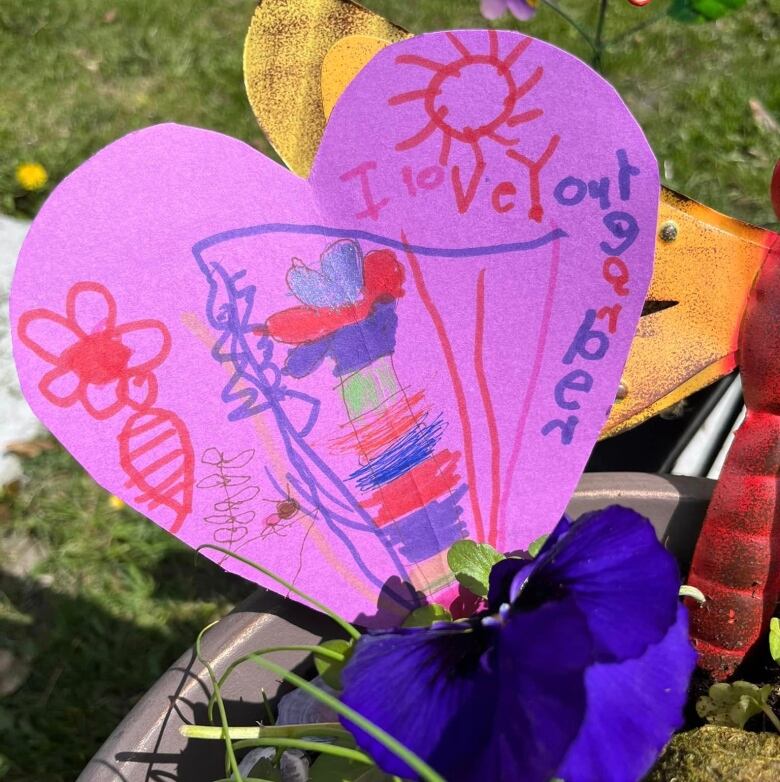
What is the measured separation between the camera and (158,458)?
1.69 ft

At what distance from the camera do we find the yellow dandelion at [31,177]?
1526 millimetres

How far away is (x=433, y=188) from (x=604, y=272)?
0.12 m

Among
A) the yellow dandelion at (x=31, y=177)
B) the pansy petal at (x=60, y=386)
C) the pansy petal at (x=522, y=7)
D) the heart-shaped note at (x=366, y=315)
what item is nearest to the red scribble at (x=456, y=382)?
the heart-shaped note at (x=366, y=315)

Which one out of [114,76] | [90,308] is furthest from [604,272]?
[114,76]

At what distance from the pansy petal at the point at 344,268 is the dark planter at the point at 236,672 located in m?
0.23

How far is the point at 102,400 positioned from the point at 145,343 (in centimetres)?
4

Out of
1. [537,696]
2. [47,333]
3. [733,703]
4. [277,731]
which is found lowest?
[733,703]

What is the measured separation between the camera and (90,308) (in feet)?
1.60

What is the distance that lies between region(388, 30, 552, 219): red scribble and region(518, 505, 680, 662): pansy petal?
0.23 meters

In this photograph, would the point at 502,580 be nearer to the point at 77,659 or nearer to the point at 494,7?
the point at 494,7

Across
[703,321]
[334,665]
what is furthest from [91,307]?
[703,321]

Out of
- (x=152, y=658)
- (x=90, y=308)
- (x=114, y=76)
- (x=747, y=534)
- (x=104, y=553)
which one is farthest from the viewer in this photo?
(x=114, y=76)

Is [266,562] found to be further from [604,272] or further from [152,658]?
[152,658]

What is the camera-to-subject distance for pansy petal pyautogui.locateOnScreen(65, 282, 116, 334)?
1.58 feet
